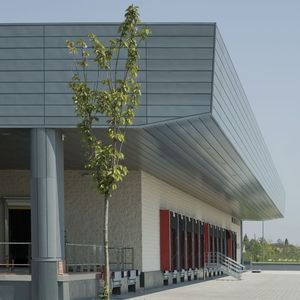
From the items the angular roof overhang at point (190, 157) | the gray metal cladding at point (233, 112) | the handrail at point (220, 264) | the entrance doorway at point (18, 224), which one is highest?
the gray metal cladding at point (233, 112)

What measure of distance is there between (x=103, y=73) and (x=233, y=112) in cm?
674

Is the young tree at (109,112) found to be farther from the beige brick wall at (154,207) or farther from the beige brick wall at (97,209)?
the beige brick wall at (154,207)

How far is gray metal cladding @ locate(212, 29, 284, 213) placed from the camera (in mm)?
21922

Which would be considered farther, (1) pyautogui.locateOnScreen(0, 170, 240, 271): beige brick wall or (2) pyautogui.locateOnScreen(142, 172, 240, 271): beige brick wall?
(2) pyautogui.locateOnScreen(142, 172, 240, 271): beige brick wall

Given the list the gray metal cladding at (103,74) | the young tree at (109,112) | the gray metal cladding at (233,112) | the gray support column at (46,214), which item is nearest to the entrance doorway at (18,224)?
the gray metal cladding at (233,112)

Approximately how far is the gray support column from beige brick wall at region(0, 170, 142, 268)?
9138 mm

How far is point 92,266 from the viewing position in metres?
28.6

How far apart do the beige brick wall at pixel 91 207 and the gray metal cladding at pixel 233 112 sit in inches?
184

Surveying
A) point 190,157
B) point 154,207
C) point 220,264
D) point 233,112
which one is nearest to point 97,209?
point 154,207

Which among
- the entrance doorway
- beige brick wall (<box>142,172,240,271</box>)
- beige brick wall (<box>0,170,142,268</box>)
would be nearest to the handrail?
beige brick wall (<box>142,172,240,271</box>)

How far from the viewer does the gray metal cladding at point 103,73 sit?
20.9 metres

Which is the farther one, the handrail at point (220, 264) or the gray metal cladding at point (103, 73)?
the handrail at point (220, 264)

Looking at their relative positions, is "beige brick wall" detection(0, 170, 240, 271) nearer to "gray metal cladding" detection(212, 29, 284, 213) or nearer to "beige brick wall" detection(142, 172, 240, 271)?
"beige brick wall" detection(142, 172, 240, 271)

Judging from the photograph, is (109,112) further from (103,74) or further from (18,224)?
(18,224)
